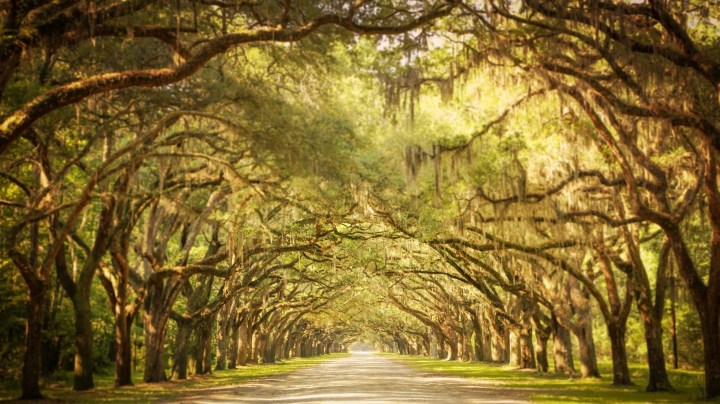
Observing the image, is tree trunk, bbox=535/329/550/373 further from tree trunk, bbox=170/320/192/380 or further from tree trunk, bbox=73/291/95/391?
tree trunk, bbox=73/291/95/391

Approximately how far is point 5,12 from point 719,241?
47.7 feet

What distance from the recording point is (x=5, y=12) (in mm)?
9609

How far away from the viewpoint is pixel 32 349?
1603 centimetres

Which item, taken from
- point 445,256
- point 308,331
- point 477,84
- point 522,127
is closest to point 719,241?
point 522,127

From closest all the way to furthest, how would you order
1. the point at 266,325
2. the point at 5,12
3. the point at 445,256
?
1. the point at 5,12
2. the point at 445,256
3. the point at 266,325

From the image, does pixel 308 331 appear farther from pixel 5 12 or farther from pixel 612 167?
pixel 5 12

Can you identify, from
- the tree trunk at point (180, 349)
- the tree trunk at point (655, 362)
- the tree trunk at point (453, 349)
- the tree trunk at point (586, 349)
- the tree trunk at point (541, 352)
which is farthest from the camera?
the tree trunk at point (453, 349)

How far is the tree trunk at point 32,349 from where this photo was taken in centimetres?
1589

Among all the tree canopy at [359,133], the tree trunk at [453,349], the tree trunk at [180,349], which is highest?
the tree canopy at [359,133]

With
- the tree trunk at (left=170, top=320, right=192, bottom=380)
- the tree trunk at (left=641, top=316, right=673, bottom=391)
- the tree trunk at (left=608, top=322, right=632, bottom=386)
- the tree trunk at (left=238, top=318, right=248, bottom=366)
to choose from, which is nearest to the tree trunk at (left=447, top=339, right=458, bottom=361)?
the tree trunk at (left=238, top=318, right=248, bottom=366)

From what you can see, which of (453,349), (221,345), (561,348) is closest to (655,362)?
(561,348)

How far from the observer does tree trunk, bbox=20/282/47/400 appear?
15891 mm

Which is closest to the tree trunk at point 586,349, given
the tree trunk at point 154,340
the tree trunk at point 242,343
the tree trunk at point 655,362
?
the tree trunk at point 655,362

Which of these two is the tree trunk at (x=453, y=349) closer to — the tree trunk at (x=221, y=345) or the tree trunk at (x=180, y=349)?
the tree trunk at (x=221, y=345)
